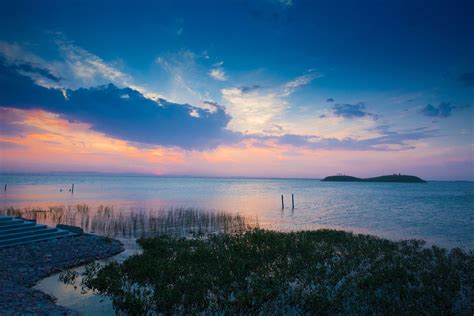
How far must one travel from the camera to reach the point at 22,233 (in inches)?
709

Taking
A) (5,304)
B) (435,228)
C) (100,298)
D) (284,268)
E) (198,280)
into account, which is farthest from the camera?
(435,228)

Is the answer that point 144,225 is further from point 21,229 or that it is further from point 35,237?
point 21,229

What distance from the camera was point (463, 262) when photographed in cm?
1553

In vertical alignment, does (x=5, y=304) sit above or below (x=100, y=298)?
above

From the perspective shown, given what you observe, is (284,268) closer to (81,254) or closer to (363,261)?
(363,261)

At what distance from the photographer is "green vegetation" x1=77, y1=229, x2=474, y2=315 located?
9.81 metres

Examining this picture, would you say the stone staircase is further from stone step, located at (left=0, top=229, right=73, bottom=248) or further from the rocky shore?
the rocky shore

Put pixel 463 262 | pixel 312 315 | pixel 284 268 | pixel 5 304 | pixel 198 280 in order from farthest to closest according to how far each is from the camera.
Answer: pixel 463 262 < pixel 284 268 < pixel 198 280 < pixel 312 315 < pixel 5 304

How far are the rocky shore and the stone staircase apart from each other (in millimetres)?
850

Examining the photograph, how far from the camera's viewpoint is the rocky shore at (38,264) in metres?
9.12

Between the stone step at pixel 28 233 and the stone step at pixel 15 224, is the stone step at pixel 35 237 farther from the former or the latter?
the stone step at pixel 15 224

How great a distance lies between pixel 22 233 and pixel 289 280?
18021 mm

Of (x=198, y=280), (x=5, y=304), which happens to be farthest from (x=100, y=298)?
(x=198, y=280)

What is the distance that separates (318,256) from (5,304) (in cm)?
1480
